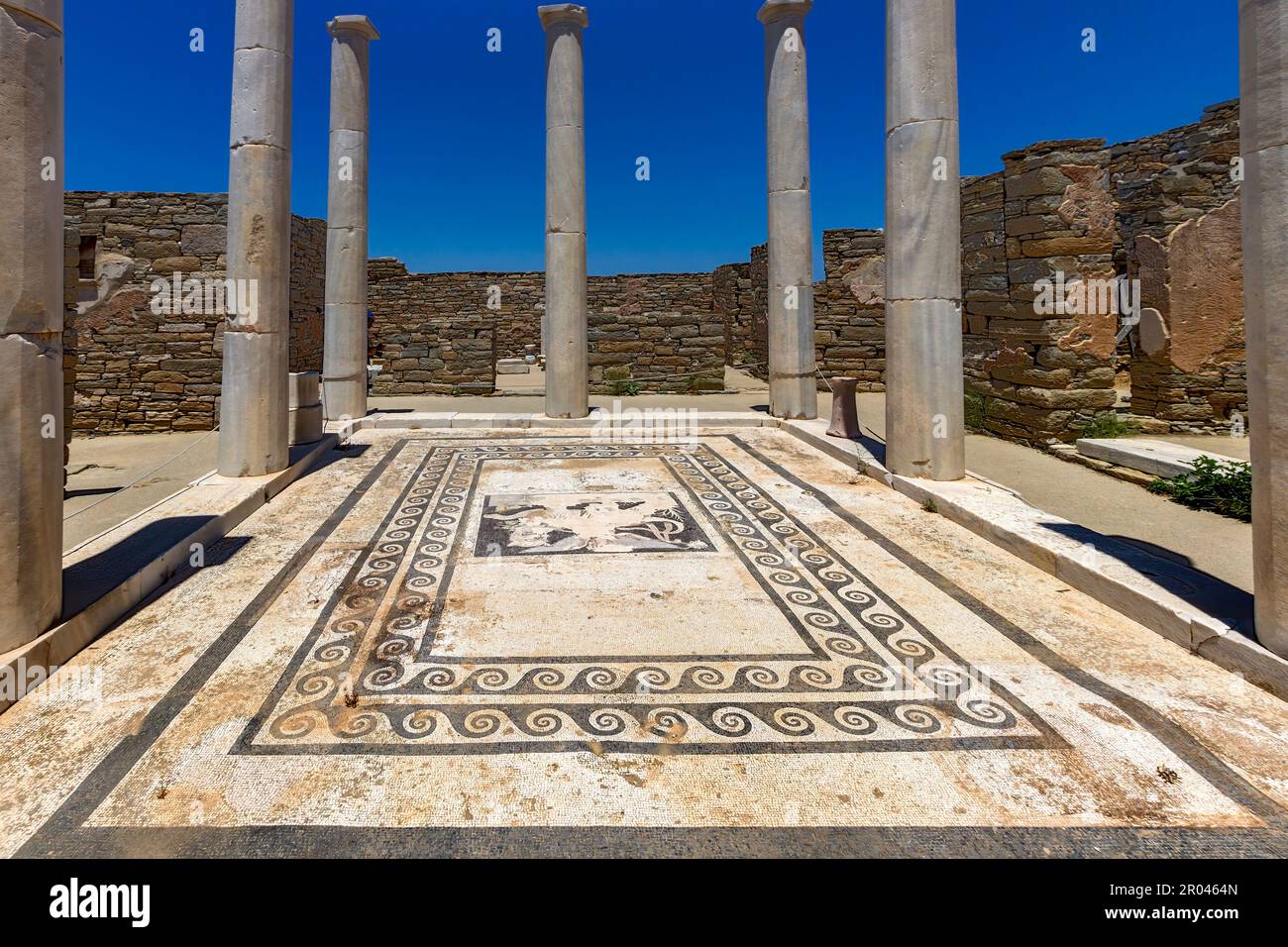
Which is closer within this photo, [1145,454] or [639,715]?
[639,715]

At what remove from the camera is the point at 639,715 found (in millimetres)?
2359

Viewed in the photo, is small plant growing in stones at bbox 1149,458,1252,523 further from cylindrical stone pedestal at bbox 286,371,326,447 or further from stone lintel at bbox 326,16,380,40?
stone lintel at bbox 326,16,380,40

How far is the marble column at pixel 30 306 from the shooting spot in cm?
242

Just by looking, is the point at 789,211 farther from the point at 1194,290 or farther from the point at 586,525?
the point at 586,525

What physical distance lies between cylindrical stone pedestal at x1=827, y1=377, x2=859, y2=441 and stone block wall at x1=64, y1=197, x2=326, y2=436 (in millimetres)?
9345

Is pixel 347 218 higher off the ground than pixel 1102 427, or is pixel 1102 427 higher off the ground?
pixel 347 218

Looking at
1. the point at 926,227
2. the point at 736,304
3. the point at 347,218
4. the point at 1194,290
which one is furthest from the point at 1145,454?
the point at 736,304

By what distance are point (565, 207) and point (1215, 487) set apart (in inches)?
306

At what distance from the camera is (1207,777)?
1991 millimetres

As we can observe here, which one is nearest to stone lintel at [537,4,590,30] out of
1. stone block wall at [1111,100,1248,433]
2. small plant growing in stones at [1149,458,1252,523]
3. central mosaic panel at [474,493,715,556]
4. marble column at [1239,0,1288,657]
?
central mosaic panel at [474,493,715,556]

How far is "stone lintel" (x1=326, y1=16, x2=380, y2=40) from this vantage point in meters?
8.73
